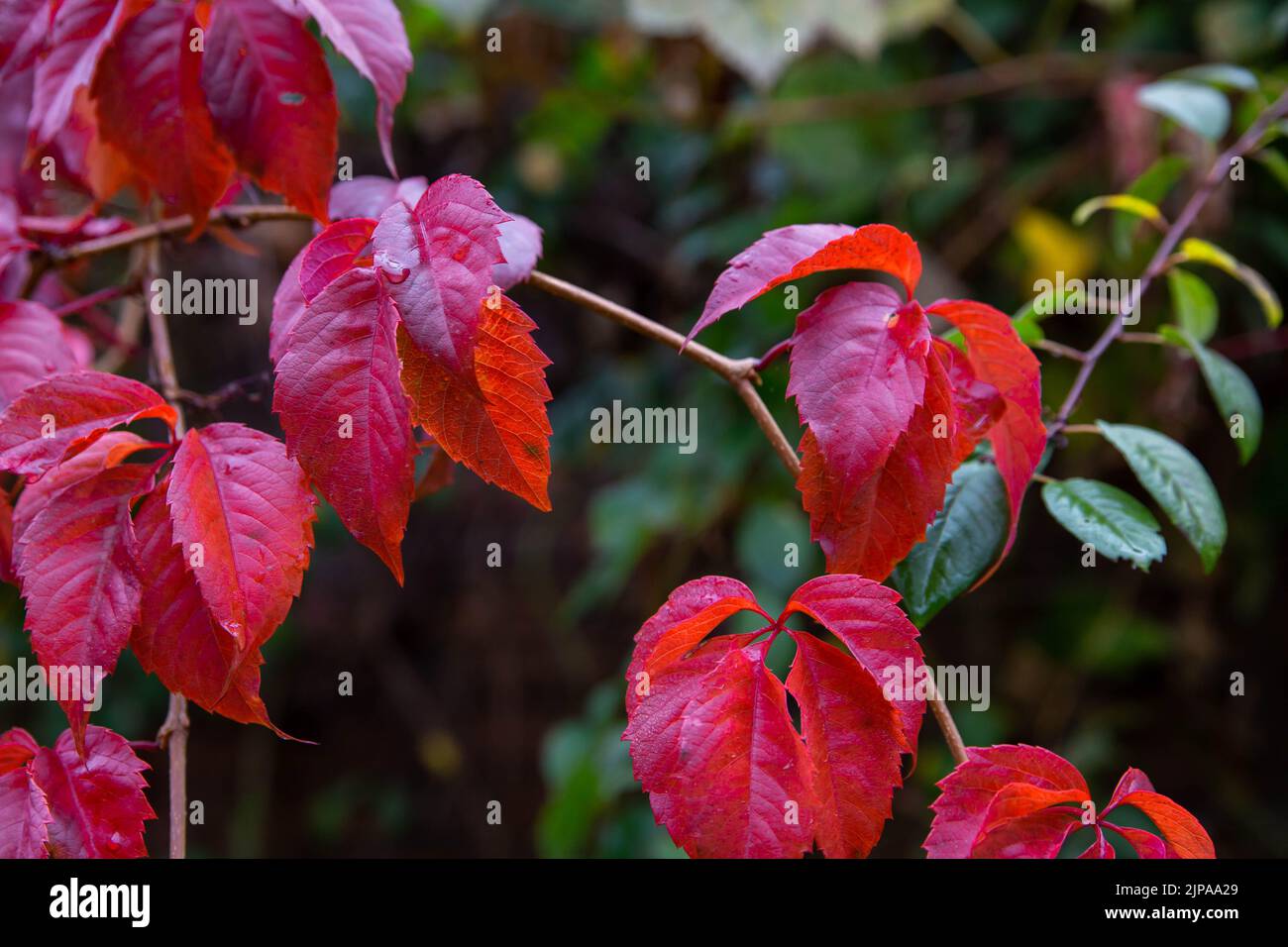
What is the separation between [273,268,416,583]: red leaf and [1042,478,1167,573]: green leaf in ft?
1.17

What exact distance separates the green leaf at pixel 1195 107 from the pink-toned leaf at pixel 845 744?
0.61 metres

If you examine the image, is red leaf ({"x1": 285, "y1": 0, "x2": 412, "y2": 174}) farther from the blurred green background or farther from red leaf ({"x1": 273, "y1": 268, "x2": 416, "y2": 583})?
the blurred green background

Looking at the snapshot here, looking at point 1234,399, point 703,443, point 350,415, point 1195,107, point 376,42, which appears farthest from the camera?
point 703,443

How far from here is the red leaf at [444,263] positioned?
382mm

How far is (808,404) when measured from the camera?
16.4 inches

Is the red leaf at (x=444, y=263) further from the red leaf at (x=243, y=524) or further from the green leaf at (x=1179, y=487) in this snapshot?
the green leaf at (x=1179, y=487)

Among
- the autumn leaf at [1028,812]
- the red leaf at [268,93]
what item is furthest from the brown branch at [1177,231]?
the red leaf at [268,93]

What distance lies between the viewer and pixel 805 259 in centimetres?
43

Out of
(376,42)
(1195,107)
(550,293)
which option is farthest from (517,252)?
(1195,107)

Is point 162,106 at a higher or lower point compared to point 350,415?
higher

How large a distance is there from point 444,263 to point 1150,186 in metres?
0.66

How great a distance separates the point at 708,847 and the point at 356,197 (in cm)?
39

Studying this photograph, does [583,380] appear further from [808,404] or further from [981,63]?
[808,404]

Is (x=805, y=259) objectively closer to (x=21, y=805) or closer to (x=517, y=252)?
(x=517, y=252)
